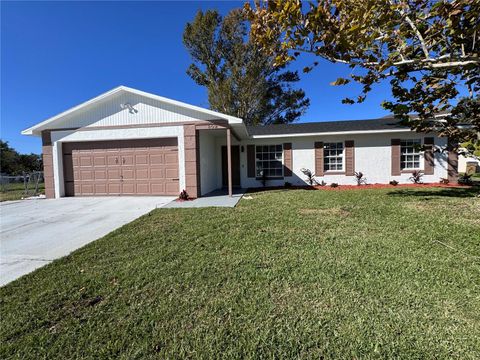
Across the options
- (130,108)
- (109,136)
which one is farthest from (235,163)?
(109,136)

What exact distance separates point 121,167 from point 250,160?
630 centimetres

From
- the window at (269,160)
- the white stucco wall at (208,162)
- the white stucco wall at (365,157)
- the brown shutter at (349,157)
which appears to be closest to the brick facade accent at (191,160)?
the white stucco wall at (208,162)

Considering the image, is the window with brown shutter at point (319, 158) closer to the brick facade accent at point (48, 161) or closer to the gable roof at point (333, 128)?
the gable roof at point (333, 128)

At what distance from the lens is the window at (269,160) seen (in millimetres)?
12766

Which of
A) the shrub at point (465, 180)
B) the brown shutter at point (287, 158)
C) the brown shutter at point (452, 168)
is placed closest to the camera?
the shrub at point (465, 180)

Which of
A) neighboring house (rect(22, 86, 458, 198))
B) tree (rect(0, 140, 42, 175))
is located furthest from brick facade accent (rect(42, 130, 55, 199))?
tree (rect(0, 140, 42, 175))

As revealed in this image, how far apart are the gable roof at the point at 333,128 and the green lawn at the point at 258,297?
770cm

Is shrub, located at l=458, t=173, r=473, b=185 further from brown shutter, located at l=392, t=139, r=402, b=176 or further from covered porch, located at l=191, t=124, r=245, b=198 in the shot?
covered porch, located at l=191, t=124, r=245, b=198

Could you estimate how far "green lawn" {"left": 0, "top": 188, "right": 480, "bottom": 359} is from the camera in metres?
1.98

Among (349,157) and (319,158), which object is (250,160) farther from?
(349,157)

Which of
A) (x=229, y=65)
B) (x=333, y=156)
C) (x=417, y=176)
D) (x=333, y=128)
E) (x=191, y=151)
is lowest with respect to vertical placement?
(x=417, y=176)

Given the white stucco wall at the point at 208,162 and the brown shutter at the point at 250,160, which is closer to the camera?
the white stucco wall at the point at 208,162

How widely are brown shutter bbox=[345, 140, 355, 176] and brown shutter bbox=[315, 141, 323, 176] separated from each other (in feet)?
4.16

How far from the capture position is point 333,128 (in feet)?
40.9
